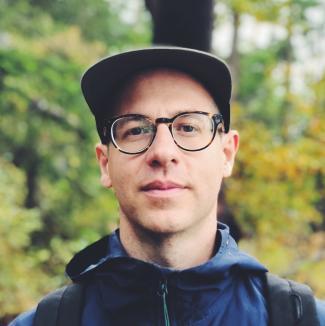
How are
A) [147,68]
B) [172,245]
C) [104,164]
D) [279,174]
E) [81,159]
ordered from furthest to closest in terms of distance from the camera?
[81,159]
[279,174]
[104,164]
[147,68]
[172,245]

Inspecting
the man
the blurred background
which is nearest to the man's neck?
the man

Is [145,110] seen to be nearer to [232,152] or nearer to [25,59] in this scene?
[232,152]

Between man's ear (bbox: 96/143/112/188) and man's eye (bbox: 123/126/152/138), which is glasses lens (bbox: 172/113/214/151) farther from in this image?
man's ear (bbox: 96/143/112/188)

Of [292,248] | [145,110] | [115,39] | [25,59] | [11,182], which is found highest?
[115,39]

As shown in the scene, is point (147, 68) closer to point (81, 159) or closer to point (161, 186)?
point (161, 186)

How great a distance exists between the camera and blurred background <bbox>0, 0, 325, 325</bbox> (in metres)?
5.03

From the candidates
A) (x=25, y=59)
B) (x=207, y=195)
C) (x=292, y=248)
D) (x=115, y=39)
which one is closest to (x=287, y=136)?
(x=292, y=248)

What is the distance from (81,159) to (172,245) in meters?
5.97

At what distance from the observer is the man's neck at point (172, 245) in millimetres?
1773

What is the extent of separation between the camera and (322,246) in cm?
1002

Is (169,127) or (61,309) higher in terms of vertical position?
(169,127)

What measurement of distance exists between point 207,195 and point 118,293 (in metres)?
0.48

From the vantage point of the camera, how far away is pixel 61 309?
1717 millimetres

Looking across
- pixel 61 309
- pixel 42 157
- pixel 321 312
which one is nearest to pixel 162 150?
pixel 61 309
